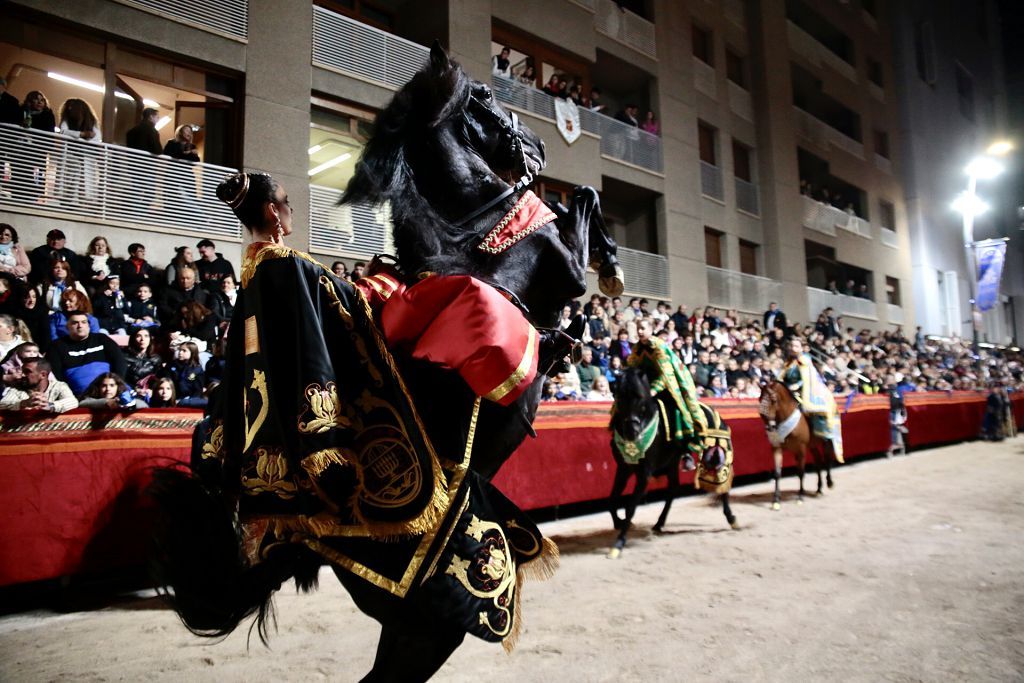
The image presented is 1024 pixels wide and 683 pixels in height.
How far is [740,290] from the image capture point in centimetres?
2002

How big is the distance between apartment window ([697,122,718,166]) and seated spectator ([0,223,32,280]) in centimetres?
1864

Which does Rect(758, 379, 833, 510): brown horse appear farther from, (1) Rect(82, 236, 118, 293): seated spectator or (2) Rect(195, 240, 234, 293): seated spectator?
(1) Rect(82, 236, 118, 293): seated spectator

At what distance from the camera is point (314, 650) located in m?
3.44

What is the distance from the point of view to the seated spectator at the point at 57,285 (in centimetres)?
674

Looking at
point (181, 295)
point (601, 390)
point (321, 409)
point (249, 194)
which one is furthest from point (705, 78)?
point (321, 409)

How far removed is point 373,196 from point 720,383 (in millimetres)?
11336

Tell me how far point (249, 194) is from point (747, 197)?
22.3m

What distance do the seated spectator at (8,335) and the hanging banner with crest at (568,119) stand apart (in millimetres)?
12609

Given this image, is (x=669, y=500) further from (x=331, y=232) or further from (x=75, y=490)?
(x=331, y=232)

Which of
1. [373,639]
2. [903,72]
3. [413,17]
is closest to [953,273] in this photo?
[903,72]

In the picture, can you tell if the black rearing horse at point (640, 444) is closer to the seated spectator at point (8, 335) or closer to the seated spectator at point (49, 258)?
the seated spectator at point (8, 335)

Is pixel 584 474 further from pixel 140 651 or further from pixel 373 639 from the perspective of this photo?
pixel 140 651

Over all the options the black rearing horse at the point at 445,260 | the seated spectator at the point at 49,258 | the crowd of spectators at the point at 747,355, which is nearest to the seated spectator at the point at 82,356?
the seated spectator at the point at 49,258

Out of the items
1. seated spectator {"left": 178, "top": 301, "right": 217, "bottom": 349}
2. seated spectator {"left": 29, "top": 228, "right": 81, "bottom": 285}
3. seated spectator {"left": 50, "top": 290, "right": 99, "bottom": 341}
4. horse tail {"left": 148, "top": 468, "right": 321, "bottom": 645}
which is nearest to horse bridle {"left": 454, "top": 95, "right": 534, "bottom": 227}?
horse tail {"left": 148, "top": 468, "right": 321, "bottom": 645}
